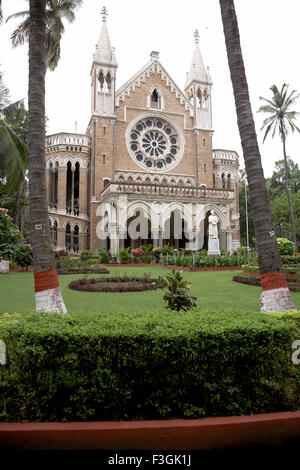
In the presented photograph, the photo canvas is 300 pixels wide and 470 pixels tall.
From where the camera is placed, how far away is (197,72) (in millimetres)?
36500

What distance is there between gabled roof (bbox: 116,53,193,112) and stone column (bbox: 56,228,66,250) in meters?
14.1

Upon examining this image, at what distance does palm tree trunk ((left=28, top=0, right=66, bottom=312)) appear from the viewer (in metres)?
6.38

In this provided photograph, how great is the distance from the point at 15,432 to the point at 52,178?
32.0 m

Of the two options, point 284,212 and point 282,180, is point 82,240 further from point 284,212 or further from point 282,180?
point 282,180

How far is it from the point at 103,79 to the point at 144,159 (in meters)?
8.49

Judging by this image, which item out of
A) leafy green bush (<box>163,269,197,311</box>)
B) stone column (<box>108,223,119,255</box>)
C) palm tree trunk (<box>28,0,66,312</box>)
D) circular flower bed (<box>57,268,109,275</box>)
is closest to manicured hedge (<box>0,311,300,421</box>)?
palm tree trunk (<box>28,0,66,312</box>)

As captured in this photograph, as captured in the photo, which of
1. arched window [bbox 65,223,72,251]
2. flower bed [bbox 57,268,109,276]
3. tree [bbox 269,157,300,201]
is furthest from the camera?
tree [bbox 269,157,300,201]

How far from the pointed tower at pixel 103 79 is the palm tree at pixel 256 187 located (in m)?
26.1

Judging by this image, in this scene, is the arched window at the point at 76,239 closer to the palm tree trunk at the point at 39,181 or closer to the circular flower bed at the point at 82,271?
the circular flower bed at the point at 82,271

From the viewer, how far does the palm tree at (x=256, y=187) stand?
6.44 meters

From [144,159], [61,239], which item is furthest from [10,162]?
[144,159]

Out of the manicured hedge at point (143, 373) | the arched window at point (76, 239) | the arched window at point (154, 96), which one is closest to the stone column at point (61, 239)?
the arched window at point (76, 239)

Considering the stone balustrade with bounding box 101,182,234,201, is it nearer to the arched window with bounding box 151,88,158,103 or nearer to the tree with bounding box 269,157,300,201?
the arched window with bounding box 151,88,158,103
